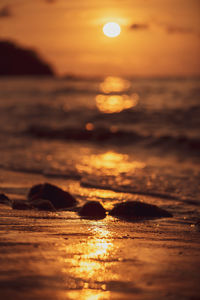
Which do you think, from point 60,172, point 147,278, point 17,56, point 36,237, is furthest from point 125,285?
point 17,56

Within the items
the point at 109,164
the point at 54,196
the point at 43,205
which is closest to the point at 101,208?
the point at 43,205

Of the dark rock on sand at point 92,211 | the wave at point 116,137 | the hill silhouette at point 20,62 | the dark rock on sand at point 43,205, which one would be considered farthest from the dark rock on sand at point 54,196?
the hill silhouette at point 20,62

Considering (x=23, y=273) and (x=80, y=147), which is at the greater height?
(x=80, y=147)

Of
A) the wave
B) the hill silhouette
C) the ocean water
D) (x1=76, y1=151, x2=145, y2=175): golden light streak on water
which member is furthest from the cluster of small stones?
the hill silhouette

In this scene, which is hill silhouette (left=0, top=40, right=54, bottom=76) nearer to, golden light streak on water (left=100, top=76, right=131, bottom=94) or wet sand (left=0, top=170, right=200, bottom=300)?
golden light streak on water (left=100, top=76, right=131, bottom=94)

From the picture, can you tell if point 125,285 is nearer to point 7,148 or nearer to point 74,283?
point 74,283

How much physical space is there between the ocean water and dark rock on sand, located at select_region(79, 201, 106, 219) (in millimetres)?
1112

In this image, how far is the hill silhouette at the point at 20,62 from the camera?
90.1m

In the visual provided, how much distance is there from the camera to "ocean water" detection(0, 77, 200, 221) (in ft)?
24.9

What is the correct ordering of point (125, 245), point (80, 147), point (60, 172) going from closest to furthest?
1. point (125, 245)
2. point (60, 172)
3. point (80, 147)

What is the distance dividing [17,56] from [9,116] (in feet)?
262

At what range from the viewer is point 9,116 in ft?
71.8

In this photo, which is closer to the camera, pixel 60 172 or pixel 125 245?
pixel 125 245

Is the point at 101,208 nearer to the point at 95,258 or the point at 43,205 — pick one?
the point at 43,205
